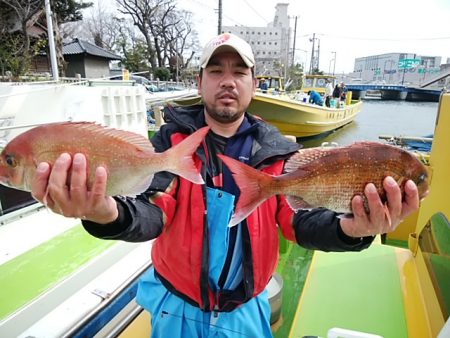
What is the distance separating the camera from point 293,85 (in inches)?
1177

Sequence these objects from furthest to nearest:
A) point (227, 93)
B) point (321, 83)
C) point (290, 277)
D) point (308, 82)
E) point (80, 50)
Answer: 1. point (80, 50)
2. point (308, 82)
3. point (321, 83)
4. point (290, 277)
5. point (227, 93)

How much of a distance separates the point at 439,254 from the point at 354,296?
0.73 metres

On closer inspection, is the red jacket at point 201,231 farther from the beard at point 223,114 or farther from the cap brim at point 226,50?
the cap brim at point 226,50

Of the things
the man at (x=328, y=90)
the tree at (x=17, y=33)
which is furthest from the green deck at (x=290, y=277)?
the man at (x=328, y=90)

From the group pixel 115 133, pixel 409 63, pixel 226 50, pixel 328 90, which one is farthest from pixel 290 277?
pixel 409 63

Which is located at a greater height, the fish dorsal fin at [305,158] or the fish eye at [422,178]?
the fish dorsal fin at [305,158]

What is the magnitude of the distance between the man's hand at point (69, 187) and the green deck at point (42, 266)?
5.61 feet

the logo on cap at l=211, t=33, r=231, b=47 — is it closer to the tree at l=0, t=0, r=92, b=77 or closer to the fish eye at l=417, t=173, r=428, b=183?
the fish eye at l=417, t=173, r=428, b=183

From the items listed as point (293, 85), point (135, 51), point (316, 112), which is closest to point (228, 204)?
point (316, 112)

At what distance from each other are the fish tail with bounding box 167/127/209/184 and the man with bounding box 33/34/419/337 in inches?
13.6

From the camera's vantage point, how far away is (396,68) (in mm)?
73938

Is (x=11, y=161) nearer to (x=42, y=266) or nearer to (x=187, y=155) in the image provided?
(x=187, y=155)

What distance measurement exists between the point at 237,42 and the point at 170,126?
662 millimetres

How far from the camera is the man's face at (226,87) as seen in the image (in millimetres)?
1803
